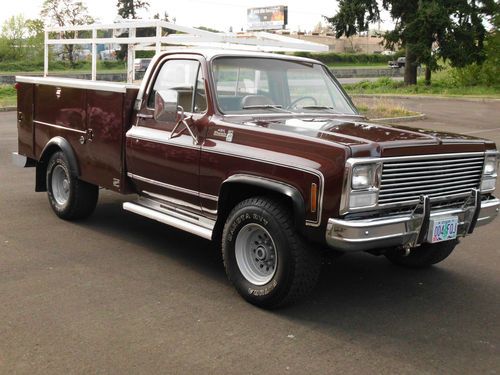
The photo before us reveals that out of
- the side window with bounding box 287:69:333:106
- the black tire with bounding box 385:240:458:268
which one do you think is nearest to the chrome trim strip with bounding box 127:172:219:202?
the side window with bounding box 287:69:333:106

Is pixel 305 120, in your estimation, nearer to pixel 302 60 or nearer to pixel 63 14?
pixel 302 60

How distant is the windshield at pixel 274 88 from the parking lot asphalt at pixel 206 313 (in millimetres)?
1488

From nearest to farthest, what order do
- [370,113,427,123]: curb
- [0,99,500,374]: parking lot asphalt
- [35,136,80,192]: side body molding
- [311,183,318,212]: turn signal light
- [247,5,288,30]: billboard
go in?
[0,99,500,374]: parking lot asphalt
[311,183,318,212]: turn signal light
[35,136,80,192]: side body molding
[370,113,427,123]: curb
[247,5,288,30]: billboard

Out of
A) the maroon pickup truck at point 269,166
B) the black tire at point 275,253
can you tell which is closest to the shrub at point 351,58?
the maroon pickup truck at point 269,166

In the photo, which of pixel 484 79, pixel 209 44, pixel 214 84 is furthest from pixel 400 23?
pixel 214 84

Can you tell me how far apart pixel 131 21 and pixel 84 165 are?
1.81m

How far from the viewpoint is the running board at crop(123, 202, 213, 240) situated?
5141mm

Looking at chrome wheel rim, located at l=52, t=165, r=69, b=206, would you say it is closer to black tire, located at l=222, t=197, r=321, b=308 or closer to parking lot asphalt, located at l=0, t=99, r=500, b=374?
parking lot asphalt, located at l=0, t=99, r=500, b=374

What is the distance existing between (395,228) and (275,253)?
0.88 metres

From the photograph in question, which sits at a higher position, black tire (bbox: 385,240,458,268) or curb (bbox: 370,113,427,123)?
curb (bbox: 370,113,427,123)

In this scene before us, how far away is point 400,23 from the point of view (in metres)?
34.7

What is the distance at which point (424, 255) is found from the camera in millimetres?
5699

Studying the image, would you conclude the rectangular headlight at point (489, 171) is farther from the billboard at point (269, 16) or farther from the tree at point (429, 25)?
the billboard at point (269, 16)

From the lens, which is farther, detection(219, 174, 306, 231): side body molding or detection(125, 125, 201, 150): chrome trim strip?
detection(125, 125, 201, 150): chrome trim strip
